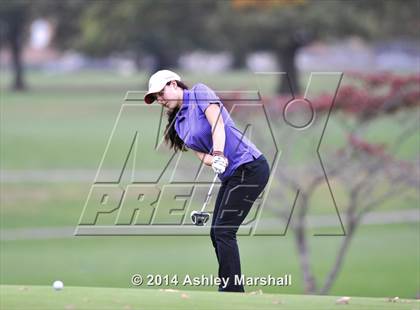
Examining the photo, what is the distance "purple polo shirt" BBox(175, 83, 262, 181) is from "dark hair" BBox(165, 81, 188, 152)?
0.32 ft

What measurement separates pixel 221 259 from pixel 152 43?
79.5 meters

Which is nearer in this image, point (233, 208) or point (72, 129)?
point (233, 208)

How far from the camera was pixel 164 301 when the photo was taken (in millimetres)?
9375

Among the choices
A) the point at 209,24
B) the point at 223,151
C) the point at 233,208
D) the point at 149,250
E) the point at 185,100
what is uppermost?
the point at 209,24

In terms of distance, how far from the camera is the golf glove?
9.62m

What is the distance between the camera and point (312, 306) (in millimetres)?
9336

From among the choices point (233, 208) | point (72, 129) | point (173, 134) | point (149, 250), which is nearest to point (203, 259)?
point (149, 250)

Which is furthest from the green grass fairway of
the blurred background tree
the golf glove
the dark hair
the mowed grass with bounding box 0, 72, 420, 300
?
the blurred background tree

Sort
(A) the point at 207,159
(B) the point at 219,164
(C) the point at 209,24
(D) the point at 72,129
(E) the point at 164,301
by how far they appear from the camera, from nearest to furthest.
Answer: (E) the point at 164,301, (B) the point at 219,164, (A) the point at 207,159, (D) the point at 72,129, (C) the point at 209,24

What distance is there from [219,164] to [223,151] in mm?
221

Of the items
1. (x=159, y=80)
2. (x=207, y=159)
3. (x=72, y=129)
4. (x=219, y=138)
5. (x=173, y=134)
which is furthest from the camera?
(x=72, y=129)

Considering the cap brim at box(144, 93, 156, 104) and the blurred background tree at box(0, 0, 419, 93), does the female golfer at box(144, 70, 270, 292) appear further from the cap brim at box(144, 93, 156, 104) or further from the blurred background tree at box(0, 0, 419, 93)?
the blurred background tree at box(0, 0, 419, 93)

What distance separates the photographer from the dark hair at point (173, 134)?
403 inches

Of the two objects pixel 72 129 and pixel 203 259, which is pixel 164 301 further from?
pixel 72 129
